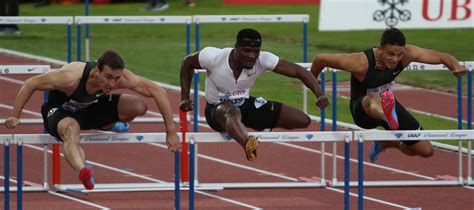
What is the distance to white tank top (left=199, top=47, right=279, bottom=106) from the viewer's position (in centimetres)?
1077

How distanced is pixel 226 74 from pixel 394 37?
1.44m

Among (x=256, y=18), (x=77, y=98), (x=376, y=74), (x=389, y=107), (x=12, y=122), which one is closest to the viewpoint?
(x=12, y=122)

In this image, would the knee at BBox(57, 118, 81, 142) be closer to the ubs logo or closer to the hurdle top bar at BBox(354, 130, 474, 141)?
the hurdle top bar at BBox(354, 130, 474, 141)

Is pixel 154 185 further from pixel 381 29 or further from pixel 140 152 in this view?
pixel 381 29

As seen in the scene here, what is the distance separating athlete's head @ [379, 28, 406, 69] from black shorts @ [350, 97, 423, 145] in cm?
40

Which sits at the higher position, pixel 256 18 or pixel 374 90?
pixel 256 18

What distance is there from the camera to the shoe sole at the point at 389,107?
10.7m

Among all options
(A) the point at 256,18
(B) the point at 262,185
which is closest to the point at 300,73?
(B) the point at 262,185

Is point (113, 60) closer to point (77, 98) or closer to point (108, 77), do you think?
point (108, 77)

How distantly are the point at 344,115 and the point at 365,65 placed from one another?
539 cm

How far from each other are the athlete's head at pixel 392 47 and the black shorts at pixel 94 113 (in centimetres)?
228

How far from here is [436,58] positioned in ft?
36.2

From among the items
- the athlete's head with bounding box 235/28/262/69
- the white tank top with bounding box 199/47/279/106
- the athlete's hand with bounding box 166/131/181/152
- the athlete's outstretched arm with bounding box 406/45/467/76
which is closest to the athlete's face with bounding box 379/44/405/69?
the athlete's outstretched arm with bounding box 406/45/467/76

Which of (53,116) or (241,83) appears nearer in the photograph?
(53,116)
